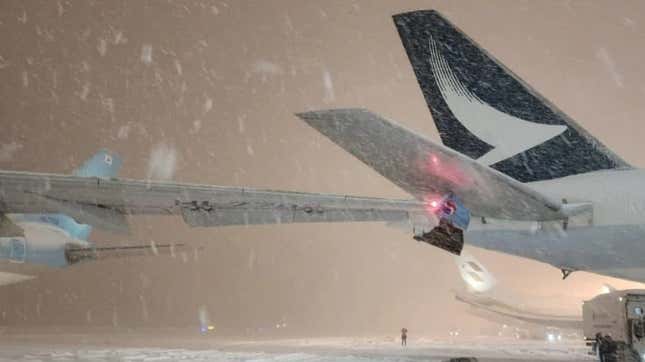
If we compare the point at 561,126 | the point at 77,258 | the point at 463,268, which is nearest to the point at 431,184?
the point at 561,126

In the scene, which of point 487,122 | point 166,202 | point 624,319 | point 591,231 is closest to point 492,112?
point 487,122

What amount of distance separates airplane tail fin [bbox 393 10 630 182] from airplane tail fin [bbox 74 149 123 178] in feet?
33.4

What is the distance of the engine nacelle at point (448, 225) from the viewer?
8531mm

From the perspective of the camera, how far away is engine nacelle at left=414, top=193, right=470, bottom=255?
28.0ft

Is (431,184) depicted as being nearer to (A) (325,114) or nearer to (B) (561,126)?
(A) (325,114)

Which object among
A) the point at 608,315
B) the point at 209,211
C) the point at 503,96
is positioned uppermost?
the point at 503,96

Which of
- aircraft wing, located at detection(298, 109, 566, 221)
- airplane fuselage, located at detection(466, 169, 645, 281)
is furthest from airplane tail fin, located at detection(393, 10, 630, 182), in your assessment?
aircraft wing, located at detection(298, 109, 566, 221)

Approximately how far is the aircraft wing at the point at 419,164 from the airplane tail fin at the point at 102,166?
12.3m

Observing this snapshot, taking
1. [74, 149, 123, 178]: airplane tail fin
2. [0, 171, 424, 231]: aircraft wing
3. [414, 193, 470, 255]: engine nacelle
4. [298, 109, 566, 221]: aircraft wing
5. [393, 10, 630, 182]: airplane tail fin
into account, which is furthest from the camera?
[74, 149, 123, 178]: airplane tail fin

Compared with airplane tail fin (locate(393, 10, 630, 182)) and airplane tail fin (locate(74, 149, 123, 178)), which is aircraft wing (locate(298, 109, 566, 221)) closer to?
airplane tail fin (locate(393, 10, 630, 182))

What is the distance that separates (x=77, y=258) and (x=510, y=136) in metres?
16.1

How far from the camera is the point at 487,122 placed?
12906 mm

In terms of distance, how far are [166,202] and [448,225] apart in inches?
171

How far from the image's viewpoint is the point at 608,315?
2198 cm
